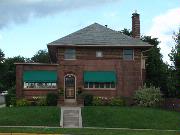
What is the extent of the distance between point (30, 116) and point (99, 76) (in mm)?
11198

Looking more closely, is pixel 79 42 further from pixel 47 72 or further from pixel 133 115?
pixel 133 115

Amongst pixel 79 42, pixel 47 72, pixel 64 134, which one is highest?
pixel 79 42

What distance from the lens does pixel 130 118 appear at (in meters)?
34.8

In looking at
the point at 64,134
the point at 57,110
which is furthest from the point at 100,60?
the point at 64,134

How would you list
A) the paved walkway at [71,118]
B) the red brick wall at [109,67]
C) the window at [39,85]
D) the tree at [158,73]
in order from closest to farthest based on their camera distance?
1. the paved walkway at [71,118]
2. the red brick wall at [109,67]
3. the window at [39,85]
4. the tree at [158,73]

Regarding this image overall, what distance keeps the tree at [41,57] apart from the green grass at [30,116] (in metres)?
66.8

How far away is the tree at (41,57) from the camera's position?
10472 centimetres

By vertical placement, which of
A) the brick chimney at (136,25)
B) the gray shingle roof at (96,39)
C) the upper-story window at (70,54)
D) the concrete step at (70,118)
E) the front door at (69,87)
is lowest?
the concrete step at (70,118)

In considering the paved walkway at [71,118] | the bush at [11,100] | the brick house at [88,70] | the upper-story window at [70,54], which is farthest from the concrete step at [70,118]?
the upper-story window at [70,54]

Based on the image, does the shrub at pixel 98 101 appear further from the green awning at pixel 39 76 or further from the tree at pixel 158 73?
the tree at pixel 158 73

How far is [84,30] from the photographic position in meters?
46.8

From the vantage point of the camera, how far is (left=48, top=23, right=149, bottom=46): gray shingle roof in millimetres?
44312

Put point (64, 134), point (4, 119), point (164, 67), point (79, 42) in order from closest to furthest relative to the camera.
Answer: point (64, 134)
point (4, 119)
point (79, 42)
point (164, 67)

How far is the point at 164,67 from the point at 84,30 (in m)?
11.7
